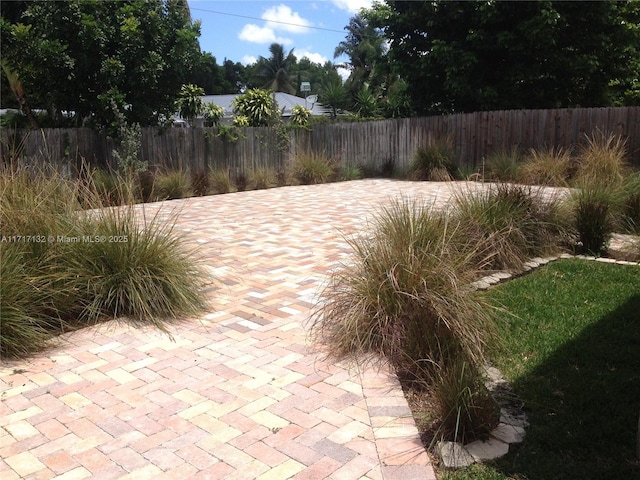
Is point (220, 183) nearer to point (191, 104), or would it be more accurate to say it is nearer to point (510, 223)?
point (510, 223)

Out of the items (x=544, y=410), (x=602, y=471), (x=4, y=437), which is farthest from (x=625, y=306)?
(x=4, y=437)

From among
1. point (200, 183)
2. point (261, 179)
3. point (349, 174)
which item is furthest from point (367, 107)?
point (200, 183)

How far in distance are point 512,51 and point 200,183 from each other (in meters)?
9.18

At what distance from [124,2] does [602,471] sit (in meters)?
12.2

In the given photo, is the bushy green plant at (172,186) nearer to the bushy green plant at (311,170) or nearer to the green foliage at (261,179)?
the green foliage at (261,179)

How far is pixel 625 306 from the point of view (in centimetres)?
427

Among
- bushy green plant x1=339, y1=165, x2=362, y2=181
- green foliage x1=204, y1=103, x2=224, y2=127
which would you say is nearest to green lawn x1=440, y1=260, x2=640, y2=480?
bushy green plant x1=339, y1=165, x2=362, y2=181

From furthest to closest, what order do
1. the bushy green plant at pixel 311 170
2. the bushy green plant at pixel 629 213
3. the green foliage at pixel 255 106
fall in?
the green foliage at pixel 255 106
the bushy green plant at pixel 311 170
the bushy green plant at pixel 629 213

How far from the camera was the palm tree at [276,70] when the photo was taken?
52250 millimetres

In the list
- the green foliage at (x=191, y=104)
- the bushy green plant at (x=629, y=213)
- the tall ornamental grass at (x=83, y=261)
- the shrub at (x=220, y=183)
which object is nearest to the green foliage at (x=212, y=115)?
the green foliage at (x=191, y=104)

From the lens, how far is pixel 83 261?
398 cm

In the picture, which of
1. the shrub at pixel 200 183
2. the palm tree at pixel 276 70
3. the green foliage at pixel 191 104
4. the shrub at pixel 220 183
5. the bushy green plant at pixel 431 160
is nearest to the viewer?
the shrub at pixel 200 183

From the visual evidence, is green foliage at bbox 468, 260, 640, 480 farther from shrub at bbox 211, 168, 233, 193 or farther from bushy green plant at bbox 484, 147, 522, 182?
shrub at bbox 211, 168, 233, 193

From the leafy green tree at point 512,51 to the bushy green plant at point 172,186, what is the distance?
8108 mm
